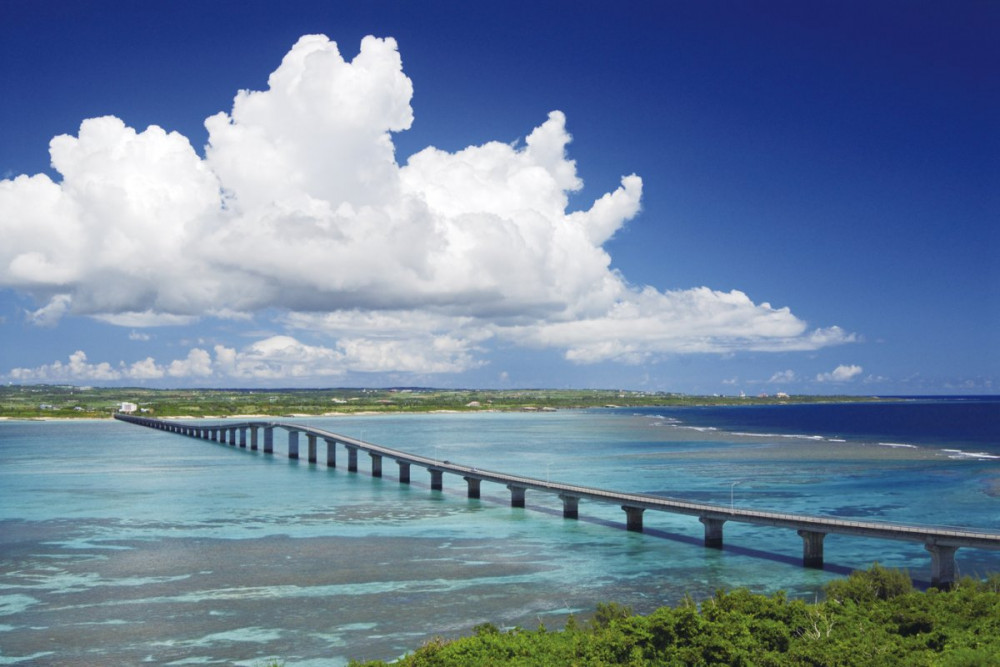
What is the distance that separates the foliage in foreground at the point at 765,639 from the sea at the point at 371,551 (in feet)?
23.6

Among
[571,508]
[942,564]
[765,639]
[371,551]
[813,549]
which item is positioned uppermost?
[765,639]

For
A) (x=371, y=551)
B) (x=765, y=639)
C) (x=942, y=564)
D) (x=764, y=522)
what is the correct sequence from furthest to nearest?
(x=371, y=551) → (x=764, y=522) → (x=942, y=564) → (x=765, y=639)

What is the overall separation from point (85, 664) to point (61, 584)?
12.7 metres

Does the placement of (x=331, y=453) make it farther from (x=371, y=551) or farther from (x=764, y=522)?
(x=764, y=522)

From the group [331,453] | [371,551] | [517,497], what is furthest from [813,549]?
[331,453]

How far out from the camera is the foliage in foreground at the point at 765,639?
69.8 feet

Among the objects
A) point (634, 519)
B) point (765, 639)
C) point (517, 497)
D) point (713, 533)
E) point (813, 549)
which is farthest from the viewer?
point (517, 497)

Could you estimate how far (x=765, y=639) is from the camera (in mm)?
23406

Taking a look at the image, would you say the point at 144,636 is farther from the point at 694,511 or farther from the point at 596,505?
the point at 596,505

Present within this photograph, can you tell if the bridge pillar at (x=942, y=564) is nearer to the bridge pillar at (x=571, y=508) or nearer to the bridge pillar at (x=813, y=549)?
the bridge pillar at (x=813, y=549)

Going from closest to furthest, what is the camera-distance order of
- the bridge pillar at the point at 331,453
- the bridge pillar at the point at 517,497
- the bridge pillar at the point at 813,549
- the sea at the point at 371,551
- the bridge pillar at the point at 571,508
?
the sea at the point at 371,551 → the bridge pillar at the point at 813,549 → the bridge pillar at the point at 571,508 → the bridge pillar at the point at 517,497 → the bridge pillar at the point at 331,453

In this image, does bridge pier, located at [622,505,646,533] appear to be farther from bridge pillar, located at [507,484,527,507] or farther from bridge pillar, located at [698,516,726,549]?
bridge pillar, located at [507,484,527,507]

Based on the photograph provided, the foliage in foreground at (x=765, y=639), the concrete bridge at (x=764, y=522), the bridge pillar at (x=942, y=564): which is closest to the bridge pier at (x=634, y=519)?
the concrete bridge at (x=764, y=522)

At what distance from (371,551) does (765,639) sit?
26.9 metres
